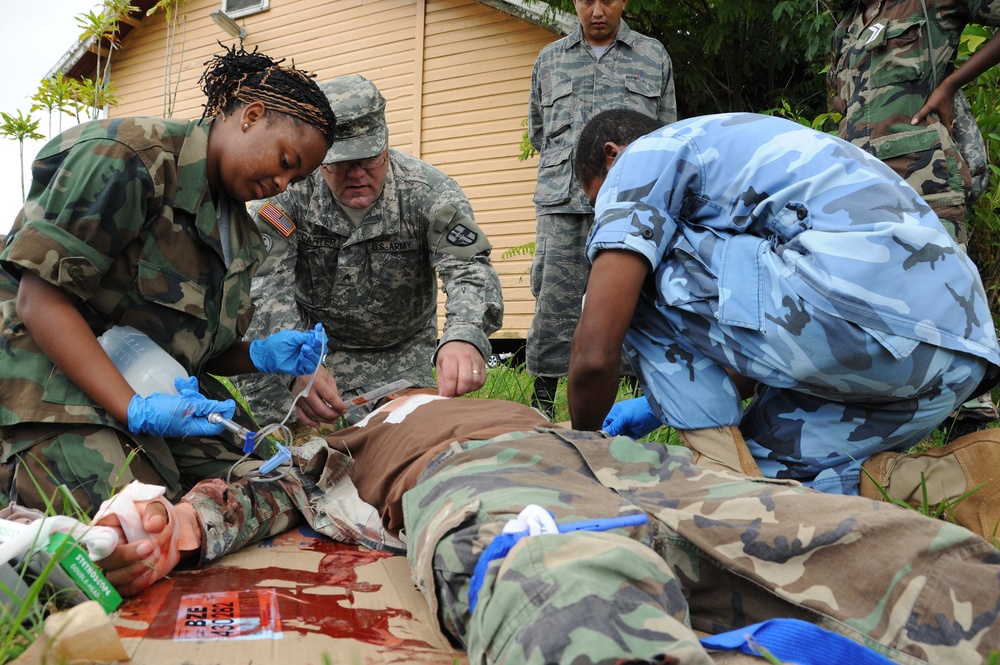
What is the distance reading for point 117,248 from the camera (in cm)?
198

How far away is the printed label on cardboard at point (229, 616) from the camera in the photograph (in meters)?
1.35

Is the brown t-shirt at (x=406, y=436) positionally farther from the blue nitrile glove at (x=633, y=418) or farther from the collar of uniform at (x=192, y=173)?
the collar of uniform at (x=192, y=173)

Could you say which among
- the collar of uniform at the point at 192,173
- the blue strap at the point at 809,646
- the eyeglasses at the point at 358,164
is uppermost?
the collar of uniform at the point at 192,173

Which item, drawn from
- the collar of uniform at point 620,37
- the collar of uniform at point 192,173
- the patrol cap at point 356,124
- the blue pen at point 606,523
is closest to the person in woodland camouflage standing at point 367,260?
the patrol cap at point 356,124

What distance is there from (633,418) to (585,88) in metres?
2.29

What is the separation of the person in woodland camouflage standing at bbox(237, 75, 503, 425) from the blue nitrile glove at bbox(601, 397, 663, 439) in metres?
0.59

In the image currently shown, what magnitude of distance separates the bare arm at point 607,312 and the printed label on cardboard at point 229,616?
0.97 m

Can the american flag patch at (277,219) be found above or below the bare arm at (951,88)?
below

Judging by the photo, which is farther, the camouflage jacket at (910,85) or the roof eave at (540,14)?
the roof eave at (540,14)

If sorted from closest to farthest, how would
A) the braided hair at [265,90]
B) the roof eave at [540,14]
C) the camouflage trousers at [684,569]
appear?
the camouflage trousers at [684,569] < the braided hair at [265,90] < the roof eave at [540,14]

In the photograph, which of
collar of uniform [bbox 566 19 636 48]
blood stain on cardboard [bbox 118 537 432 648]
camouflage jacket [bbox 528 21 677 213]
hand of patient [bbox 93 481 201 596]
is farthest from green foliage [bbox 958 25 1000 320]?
hand of patient [bbox 93 481 201 596]

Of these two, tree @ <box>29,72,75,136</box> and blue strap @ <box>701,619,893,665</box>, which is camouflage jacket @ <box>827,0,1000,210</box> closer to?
blue strap @ <box>701,619,893,665</box>

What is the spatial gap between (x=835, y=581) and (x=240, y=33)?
11046 mm

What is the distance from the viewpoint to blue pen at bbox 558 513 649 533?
4.06 feet
